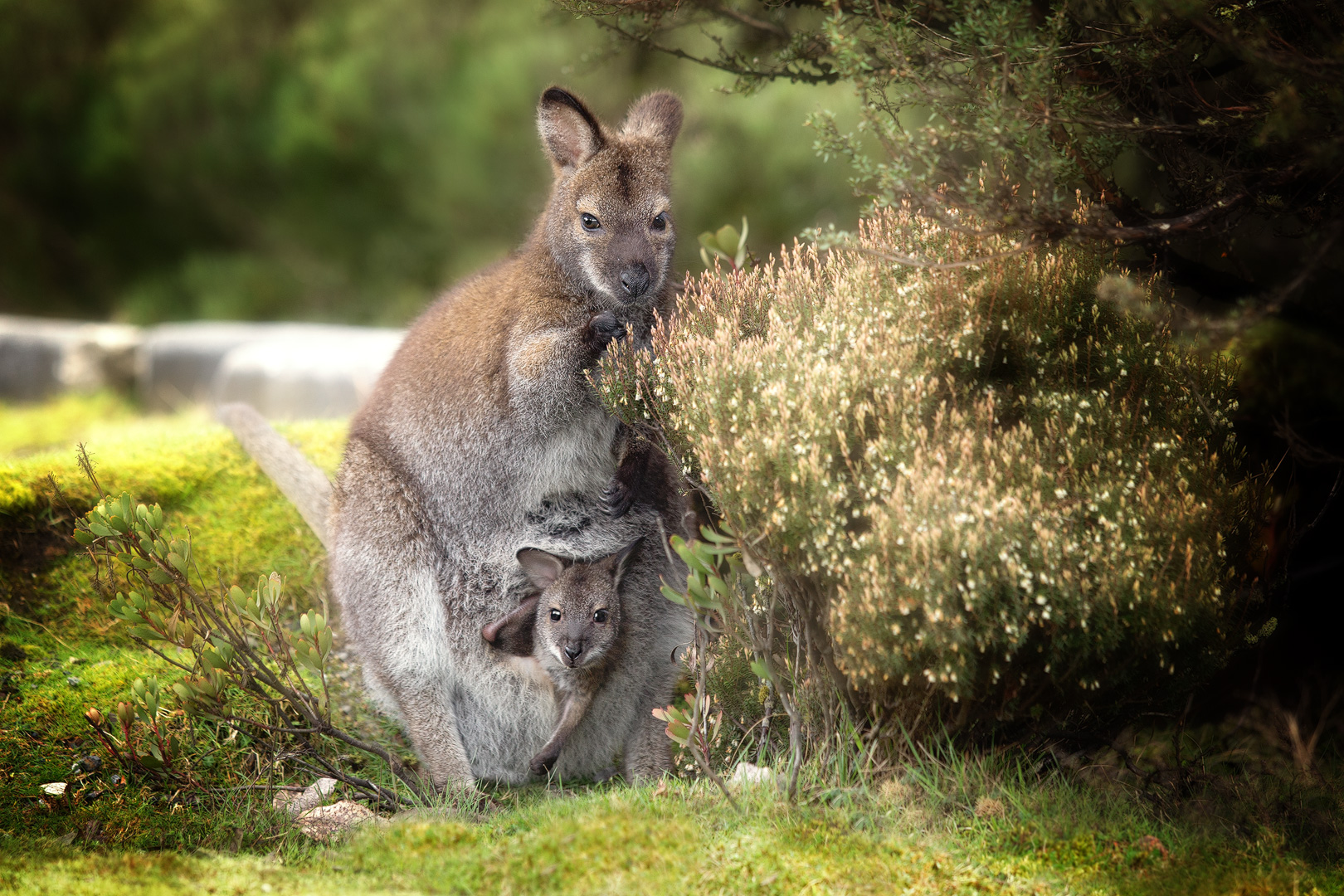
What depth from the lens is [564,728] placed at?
5043 millimetres

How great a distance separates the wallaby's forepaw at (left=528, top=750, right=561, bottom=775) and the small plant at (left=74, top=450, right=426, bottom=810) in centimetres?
52

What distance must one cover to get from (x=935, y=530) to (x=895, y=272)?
4.05 ft

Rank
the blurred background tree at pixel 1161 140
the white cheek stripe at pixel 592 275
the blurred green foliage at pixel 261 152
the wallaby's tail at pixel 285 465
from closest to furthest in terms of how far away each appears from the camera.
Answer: the blurred background tree at pixel 1161 140, the white cheek stripe at pixel 592 275, the wallaby's tail at pixel 285 465, the blurred green foliage at pixel 261 152

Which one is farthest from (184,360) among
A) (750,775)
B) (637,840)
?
(637,840)

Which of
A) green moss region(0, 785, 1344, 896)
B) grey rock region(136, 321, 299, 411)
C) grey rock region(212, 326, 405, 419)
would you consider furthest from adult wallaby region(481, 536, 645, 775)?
grey rock region(136, 321, 299, 411)

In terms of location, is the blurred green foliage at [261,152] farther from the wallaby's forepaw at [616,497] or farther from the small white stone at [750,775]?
the small white stone at [750,775]

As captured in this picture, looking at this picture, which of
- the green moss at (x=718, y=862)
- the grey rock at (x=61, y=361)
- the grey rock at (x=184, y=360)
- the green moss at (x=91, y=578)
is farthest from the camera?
the grey rock at (x=61, y=361)

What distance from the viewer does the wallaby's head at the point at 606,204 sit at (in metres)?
4.89

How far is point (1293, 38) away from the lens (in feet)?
13.9

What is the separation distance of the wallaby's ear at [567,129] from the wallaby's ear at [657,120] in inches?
10.6

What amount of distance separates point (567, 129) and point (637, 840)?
3.09m

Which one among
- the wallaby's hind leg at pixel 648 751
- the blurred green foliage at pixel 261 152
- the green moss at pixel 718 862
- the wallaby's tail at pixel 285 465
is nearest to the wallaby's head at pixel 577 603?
the wallaby's hind leg at pixel 648 751

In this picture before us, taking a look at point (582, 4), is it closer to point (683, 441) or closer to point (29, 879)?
point (683, 441)

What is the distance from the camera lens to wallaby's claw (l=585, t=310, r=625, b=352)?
485 cm
